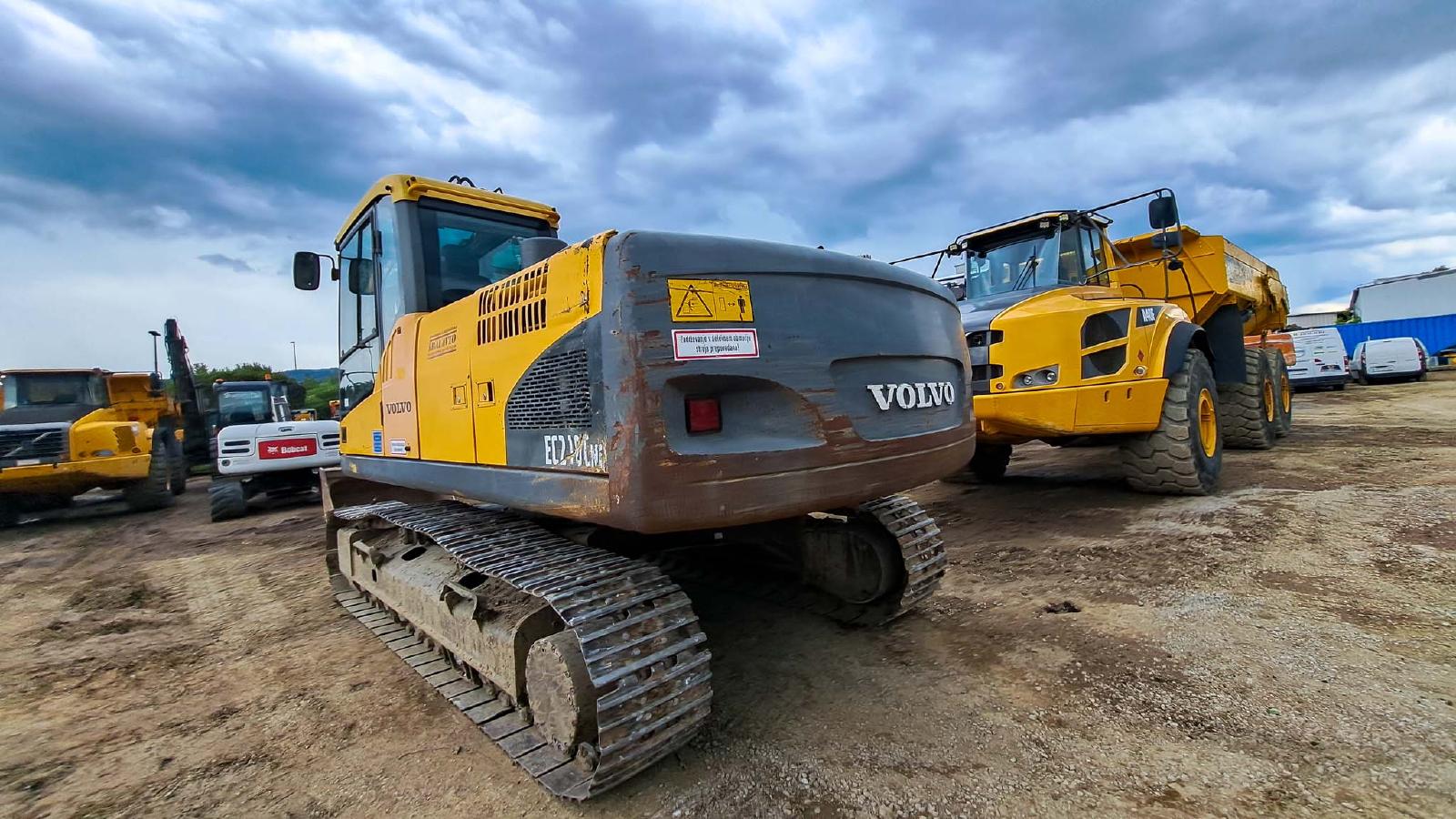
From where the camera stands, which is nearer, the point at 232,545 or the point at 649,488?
the point at 649,488

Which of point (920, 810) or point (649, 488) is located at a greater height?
point (649, 488)

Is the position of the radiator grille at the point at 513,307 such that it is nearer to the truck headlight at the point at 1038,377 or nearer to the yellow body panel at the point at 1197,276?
the truck headlight at the point at 1038,377

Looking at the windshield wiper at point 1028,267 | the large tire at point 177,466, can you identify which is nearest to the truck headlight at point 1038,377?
the windshield wiper at point 1028,267

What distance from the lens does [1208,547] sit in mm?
4410

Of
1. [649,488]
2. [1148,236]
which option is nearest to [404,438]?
[649,488]

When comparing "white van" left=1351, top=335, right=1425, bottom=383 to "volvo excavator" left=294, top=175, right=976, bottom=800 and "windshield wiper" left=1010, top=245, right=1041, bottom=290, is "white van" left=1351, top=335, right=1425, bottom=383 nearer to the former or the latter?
"windshield wiper" left=1010, top=245, right=1041, bottom=290

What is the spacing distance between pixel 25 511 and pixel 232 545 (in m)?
6.80

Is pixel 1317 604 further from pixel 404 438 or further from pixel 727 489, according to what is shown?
pixel 404 438

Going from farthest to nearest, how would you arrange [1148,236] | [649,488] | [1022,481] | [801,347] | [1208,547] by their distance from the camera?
1. [1148,236]
2. [1022,481]
3. [1208,547]
4. [801,347]
5. [649,488]

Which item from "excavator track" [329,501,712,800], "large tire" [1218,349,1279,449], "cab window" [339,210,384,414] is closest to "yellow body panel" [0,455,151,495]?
"cab window" [339,210,384,414]

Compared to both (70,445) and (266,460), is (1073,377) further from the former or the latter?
(70,445)

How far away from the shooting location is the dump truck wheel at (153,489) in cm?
1111

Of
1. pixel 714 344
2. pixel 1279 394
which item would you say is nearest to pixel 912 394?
pixel 714 344

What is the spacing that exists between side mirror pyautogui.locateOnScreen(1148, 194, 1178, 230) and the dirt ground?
7.47ft
